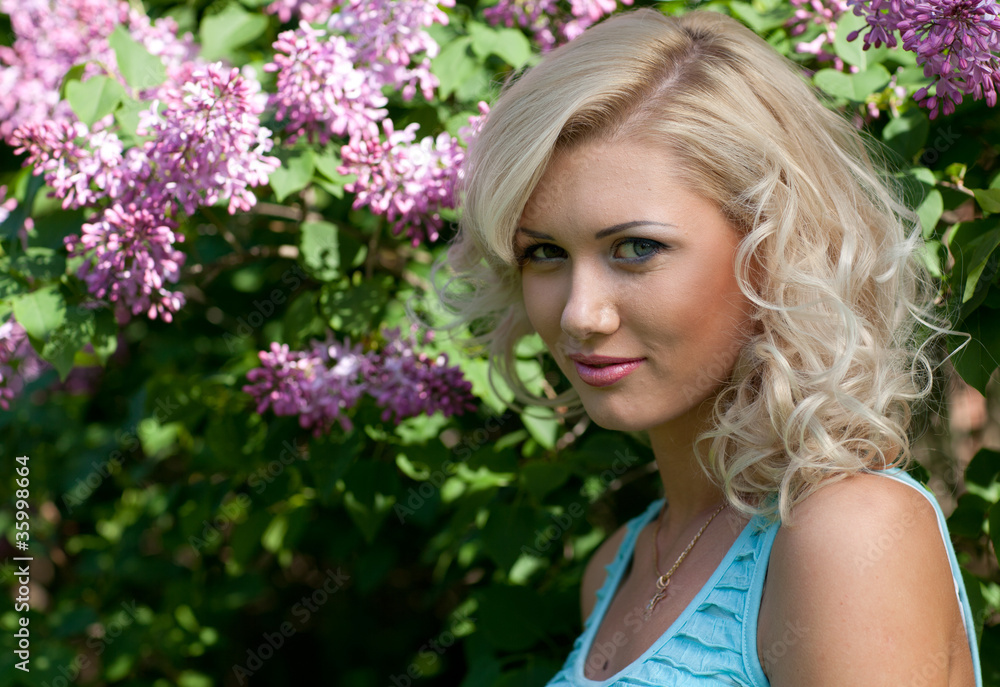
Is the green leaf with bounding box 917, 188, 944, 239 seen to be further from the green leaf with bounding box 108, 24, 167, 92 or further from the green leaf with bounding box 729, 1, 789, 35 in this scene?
the green leaf with bounding box 108, 24, 167, 92

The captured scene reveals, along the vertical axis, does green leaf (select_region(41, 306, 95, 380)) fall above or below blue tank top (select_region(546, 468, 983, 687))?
above

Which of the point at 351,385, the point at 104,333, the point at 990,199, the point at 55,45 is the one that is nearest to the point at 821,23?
the point at 990,199

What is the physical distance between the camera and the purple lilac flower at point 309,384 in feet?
5.30

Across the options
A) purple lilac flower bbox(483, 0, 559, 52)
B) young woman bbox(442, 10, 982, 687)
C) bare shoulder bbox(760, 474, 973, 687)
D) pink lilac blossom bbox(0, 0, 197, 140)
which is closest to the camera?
bare shoulder bbox(760, 474, 973, 687)

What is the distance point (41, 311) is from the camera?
1562 millimetres

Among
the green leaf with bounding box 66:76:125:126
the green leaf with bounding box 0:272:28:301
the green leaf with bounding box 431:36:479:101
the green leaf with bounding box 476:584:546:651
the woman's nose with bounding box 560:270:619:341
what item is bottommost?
the green leaf with bounding box 476:584:546:651

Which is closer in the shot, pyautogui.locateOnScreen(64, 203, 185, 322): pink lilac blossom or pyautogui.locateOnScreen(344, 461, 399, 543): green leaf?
pyautogui.locateOnScreen(64, 203, 185, 322): pink lilac blossom

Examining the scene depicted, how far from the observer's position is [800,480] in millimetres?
1083

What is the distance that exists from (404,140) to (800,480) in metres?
0.96

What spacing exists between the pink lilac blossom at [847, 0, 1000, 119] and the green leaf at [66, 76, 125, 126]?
4.46 feet

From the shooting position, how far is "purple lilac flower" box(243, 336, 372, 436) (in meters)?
1.61

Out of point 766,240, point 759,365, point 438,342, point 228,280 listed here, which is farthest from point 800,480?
point 228,280

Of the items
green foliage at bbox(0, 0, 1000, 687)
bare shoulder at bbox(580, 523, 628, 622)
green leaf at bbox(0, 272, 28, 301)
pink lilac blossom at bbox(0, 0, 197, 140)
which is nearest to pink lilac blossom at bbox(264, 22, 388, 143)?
green foliage at bbox(0, 0, 1000, 687)

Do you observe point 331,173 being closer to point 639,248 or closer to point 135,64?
point 135,64
